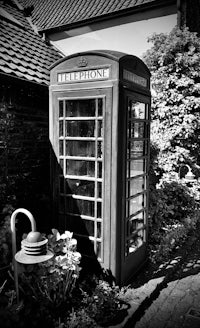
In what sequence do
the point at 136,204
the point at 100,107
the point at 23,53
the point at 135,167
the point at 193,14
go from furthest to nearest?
the point at 193,14
the point at 23,53
the point at 136,204
the point at 135,167
the point at 100,107

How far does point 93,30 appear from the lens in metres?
8.74

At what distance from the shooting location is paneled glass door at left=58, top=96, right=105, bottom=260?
153 inches

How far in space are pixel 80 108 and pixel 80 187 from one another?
1.14 m

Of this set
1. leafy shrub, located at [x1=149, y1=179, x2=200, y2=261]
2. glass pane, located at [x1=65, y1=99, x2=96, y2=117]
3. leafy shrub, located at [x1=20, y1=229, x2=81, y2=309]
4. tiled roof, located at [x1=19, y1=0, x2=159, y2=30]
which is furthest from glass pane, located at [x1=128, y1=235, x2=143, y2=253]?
tiled roof, located at [x1=19, y1=0, x2=159, y2=30]

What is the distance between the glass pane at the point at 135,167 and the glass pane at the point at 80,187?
1.86 ft

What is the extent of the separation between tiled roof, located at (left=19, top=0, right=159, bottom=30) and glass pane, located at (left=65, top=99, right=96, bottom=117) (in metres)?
5.28

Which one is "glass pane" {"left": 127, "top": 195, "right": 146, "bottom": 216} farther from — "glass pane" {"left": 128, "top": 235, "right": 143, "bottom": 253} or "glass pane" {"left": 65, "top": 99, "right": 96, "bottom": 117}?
"glass pane" {"left": 65, "top": 99, "right": 96, "bottom": 117}

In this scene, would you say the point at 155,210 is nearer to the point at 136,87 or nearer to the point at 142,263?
the point at 142,263

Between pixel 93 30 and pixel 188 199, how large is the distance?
5807 millimetres

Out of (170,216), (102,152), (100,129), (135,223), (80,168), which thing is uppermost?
(100,129)

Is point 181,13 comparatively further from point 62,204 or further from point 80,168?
point 62,204

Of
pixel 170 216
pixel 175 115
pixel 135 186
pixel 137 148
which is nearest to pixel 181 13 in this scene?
pixel 175 115

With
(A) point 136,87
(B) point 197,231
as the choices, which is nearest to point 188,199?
(B) point 197,231

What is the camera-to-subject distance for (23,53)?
223 inches
